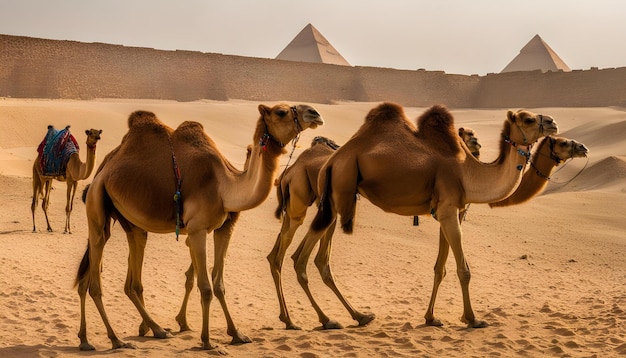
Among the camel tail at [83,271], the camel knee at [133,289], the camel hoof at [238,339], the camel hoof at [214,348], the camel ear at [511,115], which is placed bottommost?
the camel hoof at [214,348]

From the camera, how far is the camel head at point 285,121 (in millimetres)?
5242

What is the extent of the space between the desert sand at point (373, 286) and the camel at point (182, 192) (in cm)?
39

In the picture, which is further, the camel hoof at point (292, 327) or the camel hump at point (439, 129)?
the camel hump at point (439, 129)

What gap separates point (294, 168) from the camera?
22.8 feet

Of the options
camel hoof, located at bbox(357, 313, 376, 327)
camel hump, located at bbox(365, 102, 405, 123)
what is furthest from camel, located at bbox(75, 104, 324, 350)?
camel hump, located at bbox(365, 102, 405, 123)

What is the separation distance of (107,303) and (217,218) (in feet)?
6.44

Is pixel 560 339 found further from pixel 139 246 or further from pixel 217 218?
pixel 139 246

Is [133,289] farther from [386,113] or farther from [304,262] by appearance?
[386,113]

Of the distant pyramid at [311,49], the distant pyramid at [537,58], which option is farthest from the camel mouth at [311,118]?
the distant pyramid at [537,58]

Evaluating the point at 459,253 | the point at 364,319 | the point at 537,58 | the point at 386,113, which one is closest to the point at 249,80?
the point at 386,113

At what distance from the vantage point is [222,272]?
17.7 ft

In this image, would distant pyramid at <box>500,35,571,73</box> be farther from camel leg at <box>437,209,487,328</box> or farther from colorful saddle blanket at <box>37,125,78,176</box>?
camel leg at <box>437,209,487,328</box>

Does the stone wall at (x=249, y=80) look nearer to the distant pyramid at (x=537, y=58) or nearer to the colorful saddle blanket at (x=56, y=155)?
the colorful saddle blanket at (x=56, y=155)

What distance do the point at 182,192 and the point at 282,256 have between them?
4.39 ft
